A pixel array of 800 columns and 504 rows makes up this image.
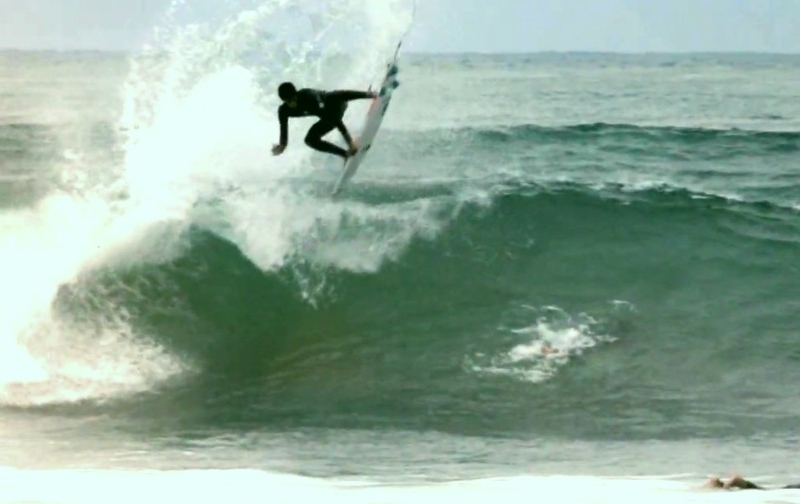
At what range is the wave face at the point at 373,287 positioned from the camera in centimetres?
1070

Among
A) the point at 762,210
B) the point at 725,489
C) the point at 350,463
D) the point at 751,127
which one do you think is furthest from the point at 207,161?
the point at 751,127

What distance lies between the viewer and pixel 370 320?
1307 centimetres

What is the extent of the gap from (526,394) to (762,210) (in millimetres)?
8709

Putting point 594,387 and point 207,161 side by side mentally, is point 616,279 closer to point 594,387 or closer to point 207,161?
point 594,387

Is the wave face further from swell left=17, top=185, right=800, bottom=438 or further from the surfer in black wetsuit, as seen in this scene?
the surfer in black wetsuit

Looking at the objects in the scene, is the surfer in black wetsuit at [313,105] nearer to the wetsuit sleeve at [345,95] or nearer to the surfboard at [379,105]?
the wetsuit sleeve at [345,95]

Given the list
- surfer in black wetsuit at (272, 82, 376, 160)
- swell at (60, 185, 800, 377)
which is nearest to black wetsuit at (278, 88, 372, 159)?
surfer in black wetsuit at (272, 82, 376, 160)

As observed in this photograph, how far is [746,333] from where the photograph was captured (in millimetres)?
12578

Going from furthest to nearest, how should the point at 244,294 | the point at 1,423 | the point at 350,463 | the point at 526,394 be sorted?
the point at 244,294 → the point at 526,394 → the point at 1,423 → the point at 350,463

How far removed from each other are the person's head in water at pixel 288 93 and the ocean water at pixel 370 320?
2.56 metres

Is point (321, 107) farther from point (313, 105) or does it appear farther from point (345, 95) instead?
point (345, 95)

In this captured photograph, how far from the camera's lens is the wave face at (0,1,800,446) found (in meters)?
10.7

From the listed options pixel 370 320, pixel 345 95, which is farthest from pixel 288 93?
pixel 370 320

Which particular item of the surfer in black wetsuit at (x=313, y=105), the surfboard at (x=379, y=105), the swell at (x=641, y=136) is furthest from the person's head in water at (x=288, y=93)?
the swell at (x=641, y=136)
